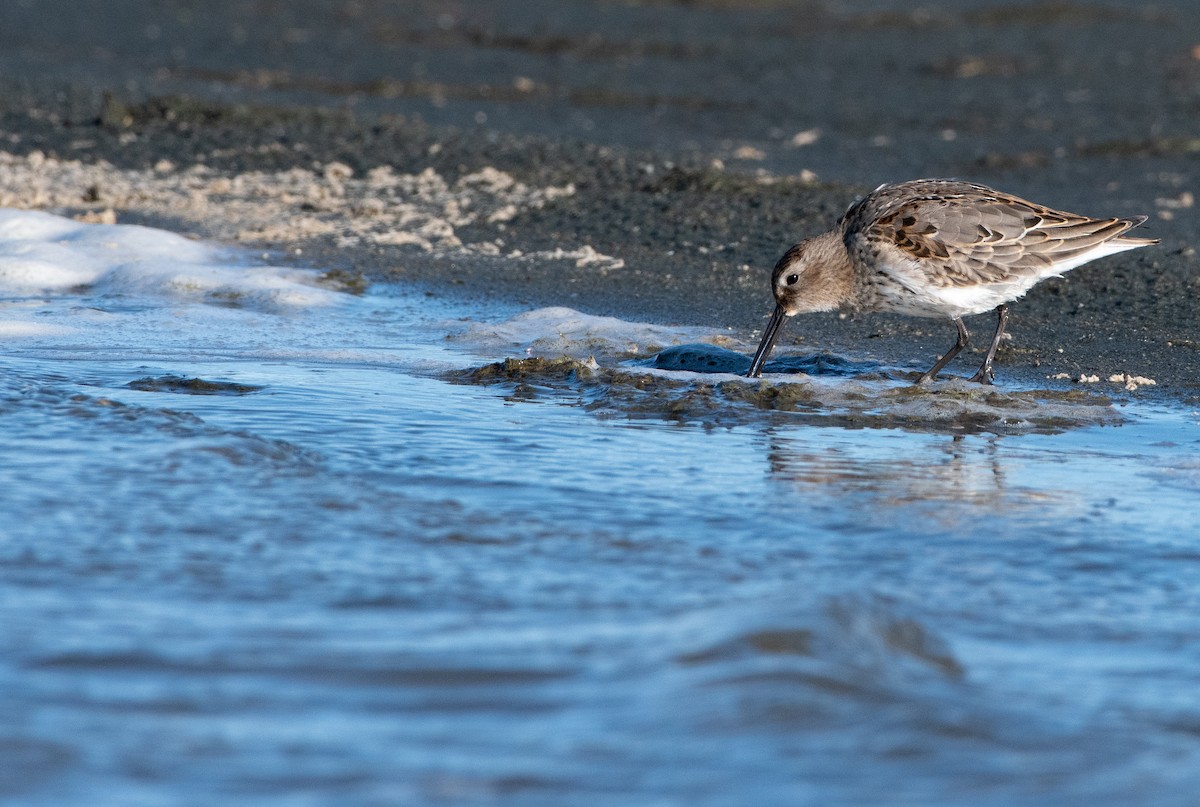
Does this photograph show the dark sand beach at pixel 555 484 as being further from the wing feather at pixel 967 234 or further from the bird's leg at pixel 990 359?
the wing feather at pixel 967 234

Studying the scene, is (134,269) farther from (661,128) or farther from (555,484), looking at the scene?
(661,128)

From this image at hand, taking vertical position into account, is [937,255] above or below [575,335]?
above

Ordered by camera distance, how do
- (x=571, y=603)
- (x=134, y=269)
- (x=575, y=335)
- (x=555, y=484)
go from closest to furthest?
(x=571, y=603) < (x=555, y=484) < (x=575, y=335) < (x=134, y=269)

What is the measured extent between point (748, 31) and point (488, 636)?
57.1 feet

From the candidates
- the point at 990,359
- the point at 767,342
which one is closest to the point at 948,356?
the point at 990,359

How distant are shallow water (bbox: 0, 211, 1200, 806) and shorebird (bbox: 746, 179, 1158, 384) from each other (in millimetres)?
878

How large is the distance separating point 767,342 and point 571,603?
3.40 metres

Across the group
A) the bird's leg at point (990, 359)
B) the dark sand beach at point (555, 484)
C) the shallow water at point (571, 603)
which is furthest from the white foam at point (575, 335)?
the bird's leg at point (990, 359)

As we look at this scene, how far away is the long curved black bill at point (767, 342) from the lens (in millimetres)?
7242

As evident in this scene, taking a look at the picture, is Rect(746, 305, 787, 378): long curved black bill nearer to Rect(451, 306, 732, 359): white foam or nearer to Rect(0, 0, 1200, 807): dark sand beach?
Rect(0, 0, 1200, 807): dark sand beach

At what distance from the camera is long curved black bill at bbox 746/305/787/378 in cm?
724

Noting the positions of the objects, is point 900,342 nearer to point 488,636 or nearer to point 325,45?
point 488,636

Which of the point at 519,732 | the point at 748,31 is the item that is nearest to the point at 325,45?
the point at 748,31

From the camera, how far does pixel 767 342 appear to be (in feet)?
24.3
